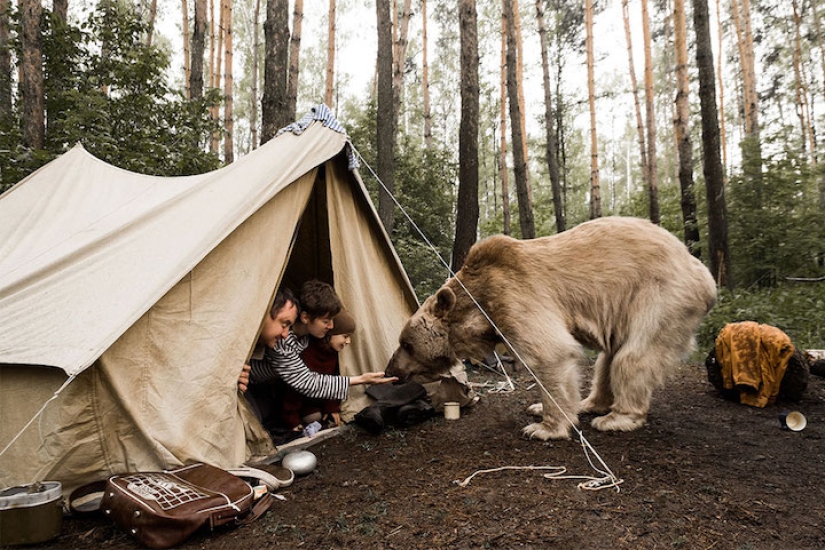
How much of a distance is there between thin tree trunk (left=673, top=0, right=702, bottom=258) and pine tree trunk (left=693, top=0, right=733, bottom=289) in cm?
109

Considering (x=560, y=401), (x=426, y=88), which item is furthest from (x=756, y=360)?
(x=426, y=88)

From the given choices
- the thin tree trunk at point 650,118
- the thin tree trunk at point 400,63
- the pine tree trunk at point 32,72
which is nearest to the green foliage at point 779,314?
the thin tree trunk at point 650,118

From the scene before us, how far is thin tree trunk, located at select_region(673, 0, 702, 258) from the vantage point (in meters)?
9.97

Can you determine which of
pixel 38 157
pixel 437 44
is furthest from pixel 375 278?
pixel 437 44

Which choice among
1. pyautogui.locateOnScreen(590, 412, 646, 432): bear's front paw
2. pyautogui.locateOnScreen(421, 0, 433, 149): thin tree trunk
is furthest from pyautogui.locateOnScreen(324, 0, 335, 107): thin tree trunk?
pyautogui.locateOnScreen(590, 412, 646, 432): bear's front paw

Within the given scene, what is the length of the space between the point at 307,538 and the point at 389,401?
74.7 inches

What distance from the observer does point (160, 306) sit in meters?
2.96

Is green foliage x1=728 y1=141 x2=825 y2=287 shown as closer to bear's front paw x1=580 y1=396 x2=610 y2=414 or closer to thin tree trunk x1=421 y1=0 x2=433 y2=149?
bear's front paw x1=580 y1=396 x2=610 y2=414

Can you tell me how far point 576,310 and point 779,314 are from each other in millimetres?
6208

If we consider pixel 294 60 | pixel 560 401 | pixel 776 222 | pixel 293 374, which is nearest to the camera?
Result: pixel 560 401

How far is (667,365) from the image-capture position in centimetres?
379

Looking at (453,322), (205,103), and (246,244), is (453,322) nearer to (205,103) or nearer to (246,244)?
(246,244)

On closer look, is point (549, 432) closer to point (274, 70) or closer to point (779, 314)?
point (274, 70)

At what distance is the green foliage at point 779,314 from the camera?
7357 millimetres
